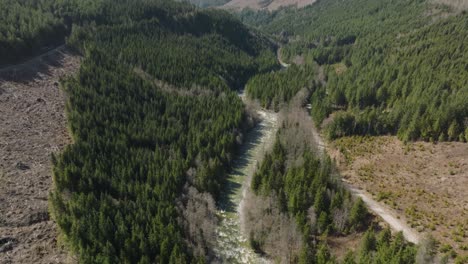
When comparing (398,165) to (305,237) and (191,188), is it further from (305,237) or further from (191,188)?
(191,188)

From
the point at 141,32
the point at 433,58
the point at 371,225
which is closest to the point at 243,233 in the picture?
the point at 371,225

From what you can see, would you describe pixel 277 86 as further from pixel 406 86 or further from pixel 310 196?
pixel 310 196

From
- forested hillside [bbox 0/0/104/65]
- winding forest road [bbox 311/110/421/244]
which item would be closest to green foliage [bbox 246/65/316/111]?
winding forest road [bbox 311/110/421/244]

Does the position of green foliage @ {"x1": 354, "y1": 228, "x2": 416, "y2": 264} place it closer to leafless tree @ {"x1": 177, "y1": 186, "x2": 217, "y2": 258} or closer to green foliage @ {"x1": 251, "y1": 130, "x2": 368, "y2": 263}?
green foliage @ {"x1": 251, "y1": 130, "x2": 368, "y2": 263}

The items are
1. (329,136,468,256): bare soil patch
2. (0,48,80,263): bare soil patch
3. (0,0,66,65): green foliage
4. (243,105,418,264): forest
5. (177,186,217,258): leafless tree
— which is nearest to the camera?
(0,48,80,263): bare soil patch

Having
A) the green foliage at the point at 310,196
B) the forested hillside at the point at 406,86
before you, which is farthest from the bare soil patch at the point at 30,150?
the forested hillside at the point at 406,86

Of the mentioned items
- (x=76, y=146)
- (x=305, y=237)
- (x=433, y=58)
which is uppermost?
(x=433, y=58)
